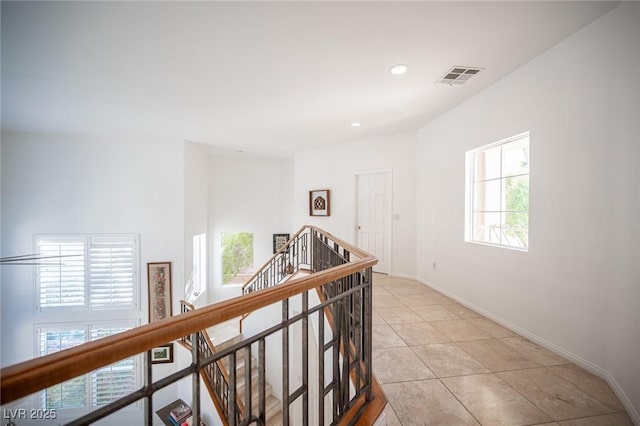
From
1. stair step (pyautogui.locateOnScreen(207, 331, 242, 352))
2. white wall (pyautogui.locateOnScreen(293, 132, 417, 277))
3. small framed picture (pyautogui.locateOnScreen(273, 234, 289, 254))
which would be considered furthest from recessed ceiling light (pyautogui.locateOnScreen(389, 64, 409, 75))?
stair step (pyautogui.locateOnScreen(207, 331, 242, 352))

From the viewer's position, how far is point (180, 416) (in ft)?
15.9

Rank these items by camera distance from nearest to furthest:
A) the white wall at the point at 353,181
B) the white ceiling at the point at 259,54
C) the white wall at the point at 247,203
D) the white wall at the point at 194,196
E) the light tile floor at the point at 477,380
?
the light tile floor at the point at 477,380 < the white ceiling at the point at 259,54 < the white wall at the point at 353,181 < the white wall at the point at 194,196 < the white wall at the point at 247,203

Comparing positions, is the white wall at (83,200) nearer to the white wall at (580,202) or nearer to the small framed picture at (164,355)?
the small framed picture at (164,355)

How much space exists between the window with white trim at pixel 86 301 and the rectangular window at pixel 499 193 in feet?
19.3

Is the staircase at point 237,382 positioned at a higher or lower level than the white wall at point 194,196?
lower

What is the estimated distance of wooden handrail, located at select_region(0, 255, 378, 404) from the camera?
515mm

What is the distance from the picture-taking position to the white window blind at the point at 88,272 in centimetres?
493

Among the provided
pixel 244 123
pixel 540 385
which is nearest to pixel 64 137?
pixel 244 123

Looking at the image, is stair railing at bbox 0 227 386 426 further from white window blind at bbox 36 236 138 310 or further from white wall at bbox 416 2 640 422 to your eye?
white window blind at bbox 36 236 138 310

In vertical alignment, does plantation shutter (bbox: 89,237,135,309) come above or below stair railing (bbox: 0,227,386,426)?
below

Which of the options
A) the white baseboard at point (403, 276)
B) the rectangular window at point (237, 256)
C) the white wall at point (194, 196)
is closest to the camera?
the white baseboard at point (403, 276)

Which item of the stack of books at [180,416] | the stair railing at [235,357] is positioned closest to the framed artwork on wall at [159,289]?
the stack of books at [180,416]

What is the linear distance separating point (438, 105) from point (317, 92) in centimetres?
171

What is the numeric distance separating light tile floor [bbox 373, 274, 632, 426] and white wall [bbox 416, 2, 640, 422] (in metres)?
0.18
